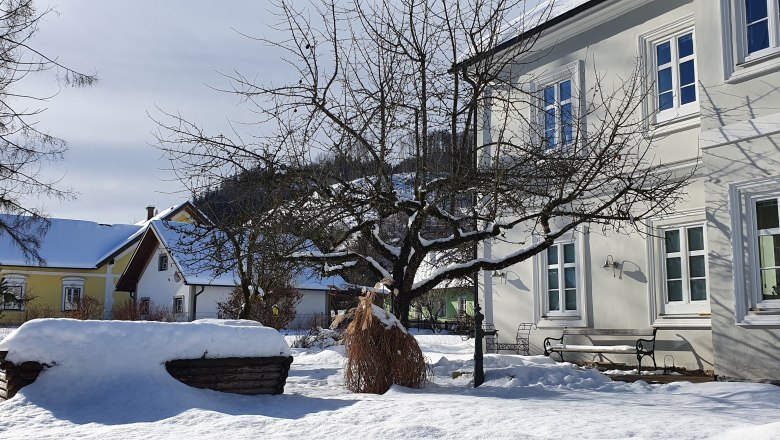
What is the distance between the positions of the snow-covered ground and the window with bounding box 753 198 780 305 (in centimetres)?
152

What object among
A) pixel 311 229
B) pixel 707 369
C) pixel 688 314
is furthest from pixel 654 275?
pixel 311 229

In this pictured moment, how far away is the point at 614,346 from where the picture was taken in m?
13.1

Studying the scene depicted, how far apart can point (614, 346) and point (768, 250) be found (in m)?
3.60

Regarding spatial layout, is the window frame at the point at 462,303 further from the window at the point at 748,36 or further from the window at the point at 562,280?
the window at the point at 748,36

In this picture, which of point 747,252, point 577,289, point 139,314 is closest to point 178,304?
point 139,314

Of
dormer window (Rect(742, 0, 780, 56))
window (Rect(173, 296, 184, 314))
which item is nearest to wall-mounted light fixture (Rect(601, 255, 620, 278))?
dormer window (Rect(742, 0, 780, 56))

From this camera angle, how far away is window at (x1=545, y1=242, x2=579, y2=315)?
47.7 ft

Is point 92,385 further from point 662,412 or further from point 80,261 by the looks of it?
point 80,261

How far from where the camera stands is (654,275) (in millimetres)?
12773

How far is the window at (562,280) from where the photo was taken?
47.7 feet

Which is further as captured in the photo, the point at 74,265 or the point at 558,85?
the point at 74,265

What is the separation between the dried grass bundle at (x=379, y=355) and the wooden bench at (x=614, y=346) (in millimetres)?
4481

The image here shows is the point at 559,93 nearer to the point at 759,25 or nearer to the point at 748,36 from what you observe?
the point at 748,36

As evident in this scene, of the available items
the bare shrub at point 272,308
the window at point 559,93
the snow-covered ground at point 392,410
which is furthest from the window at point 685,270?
the bare shrub at point 272,308
